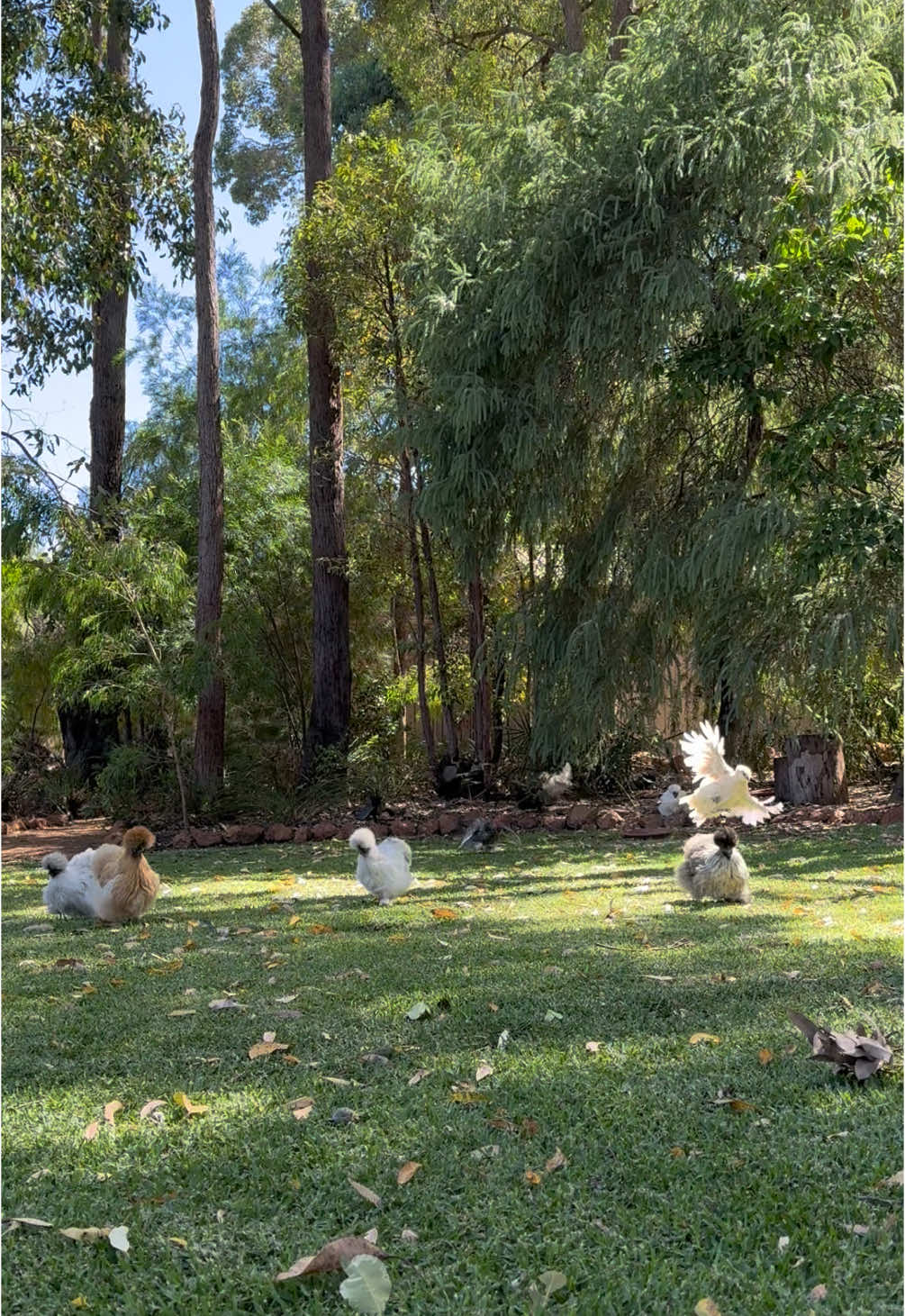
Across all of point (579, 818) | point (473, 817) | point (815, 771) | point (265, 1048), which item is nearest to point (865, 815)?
point (815, 771)

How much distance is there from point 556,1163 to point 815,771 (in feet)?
27.6

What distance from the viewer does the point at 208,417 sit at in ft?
40.2

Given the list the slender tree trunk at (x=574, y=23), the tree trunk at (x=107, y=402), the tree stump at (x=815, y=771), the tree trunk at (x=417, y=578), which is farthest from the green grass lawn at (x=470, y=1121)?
the slender tree trunk at (x=574, y=23)

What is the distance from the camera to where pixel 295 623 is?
A: 13508mm

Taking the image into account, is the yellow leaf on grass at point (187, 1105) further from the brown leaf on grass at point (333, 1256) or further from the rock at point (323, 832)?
the rock at point (323, 832)

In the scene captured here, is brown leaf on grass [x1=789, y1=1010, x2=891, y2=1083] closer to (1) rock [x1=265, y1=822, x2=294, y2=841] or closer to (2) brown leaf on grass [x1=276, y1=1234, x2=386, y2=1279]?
(2) brown leaf on grass [x1=276, y1=1234, x2=386, y2=1279]

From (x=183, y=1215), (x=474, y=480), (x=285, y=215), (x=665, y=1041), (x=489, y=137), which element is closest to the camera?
(x=183, y=1215)

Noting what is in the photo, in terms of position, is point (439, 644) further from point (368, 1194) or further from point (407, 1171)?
point (368, 1194)

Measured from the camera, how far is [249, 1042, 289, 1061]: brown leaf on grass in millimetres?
3162

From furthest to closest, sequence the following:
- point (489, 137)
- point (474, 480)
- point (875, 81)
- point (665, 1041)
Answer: point (489, 137) → point (474, 480) → point (875, 81) → point (665, 1041)

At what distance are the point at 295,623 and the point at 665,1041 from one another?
10.8m

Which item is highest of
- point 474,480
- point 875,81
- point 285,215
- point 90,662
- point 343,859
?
point 285,215

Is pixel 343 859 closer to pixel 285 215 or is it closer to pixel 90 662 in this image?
pixel 90 662

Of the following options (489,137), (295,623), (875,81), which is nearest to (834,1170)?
(875,81)
